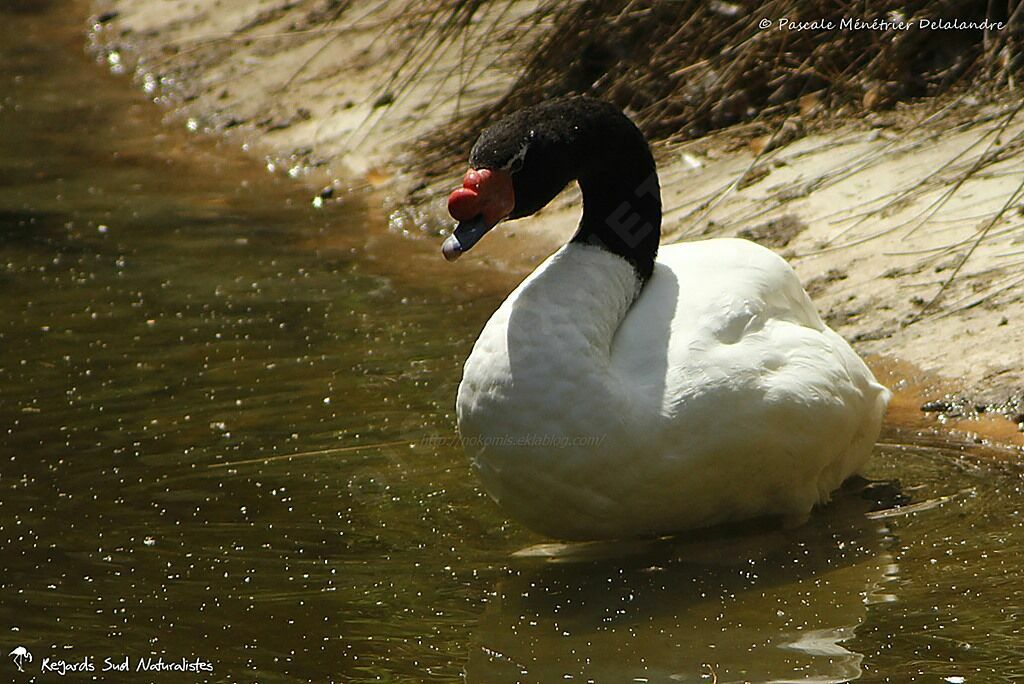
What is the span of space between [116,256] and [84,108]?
352 cm

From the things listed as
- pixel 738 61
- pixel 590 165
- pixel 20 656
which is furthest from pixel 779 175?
pixel 20 656

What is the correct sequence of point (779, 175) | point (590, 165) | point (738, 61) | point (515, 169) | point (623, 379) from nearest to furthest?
point (623, 379), point (515, 169), point (590, 165), point (779, 175), point (738, 61)

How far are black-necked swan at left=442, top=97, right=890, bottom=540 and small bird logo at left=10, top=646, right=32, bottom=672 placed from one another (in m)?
1.28

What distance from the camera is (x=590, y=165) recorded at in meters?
4.67

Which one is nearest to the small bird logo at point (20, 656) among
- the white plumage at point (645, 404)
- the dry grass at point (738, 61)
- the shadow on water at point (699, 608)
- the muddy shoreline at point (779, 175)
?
the shadow on water at point (699, 608)

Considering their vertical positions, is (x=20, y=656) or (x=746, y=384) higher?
(x=20, y=656)

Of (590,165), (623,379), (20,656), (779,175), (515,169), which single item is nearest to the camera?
(20,656)

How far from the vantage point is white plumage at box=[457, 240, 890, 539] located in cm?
409

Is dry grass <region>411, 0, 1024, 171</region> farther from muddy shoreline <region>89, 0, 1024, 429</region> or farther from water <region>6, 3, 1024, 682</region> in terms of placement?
water <region>6, 3, 1024, 682</region>

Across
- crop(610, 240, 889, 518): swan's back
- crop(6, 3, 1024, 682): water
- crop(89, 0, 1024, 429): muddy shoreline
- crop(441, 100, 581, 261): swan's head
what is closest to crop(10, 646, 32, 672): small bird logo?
crop(6, 3, 1024, 682): water

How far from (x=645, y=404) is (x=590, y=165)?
900 millimetres

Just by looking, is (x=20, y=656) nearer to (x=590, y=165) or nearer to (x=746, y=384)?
(x=746, y=384)

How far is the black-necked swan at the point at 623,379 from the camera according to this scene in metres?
4.10

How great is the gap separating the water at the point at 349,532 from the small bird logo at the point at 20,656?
0.06ft
